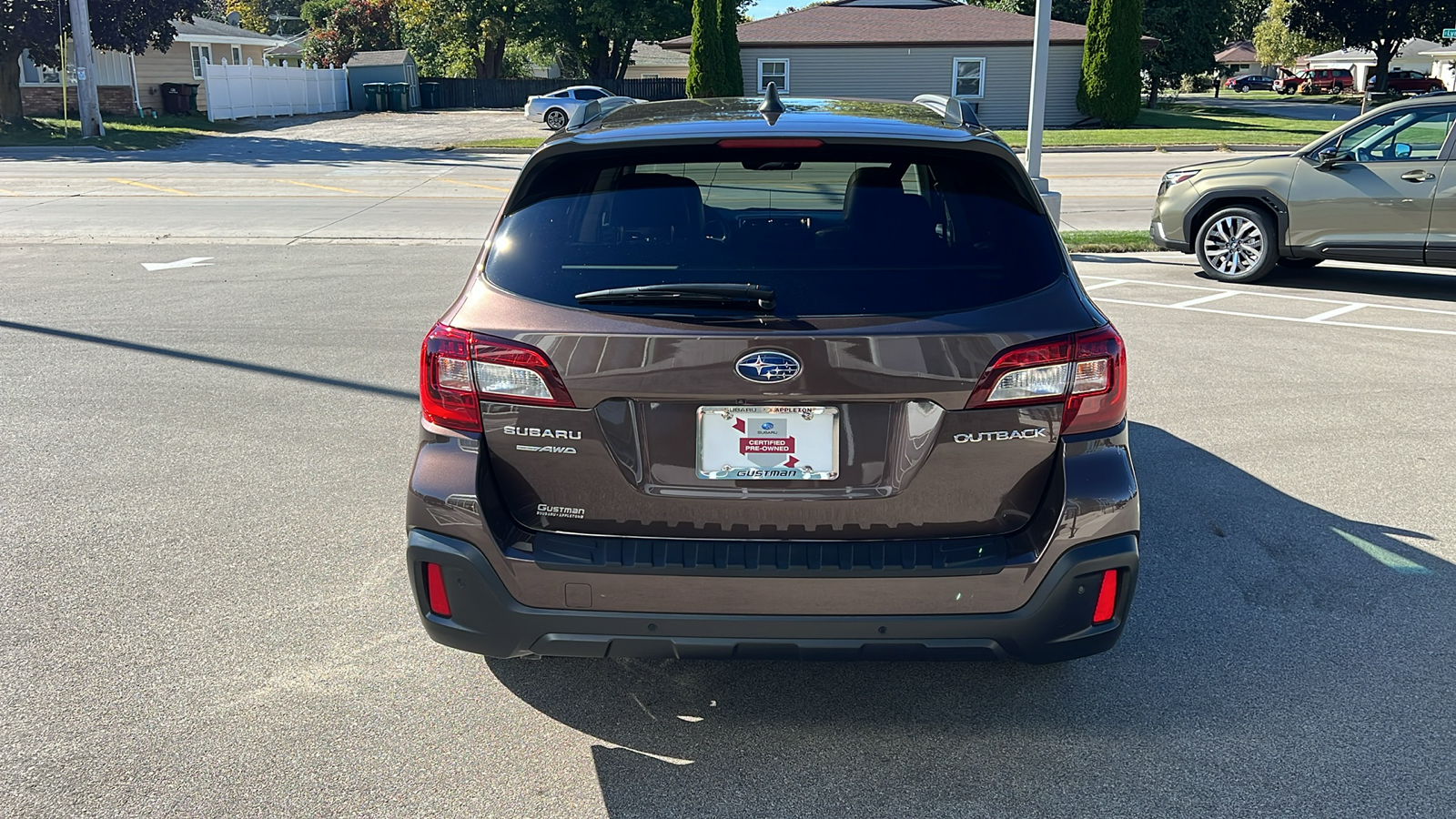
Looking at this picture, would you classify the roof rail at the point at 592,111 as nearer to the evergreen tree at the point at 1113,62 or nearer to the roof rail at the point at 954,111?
the roof rail at the point at 954,111

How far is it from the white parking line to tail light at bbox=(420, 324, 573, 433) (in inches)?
280

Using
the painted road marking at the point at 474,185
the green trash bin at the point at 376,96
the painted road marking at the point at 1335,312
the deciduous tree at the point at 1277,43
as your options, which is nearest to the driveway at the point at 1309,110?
the deciduous tree at the point at 1277,43

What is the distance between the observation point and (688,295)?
304 cm

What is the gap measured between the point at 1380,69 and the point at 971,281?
6320 cm

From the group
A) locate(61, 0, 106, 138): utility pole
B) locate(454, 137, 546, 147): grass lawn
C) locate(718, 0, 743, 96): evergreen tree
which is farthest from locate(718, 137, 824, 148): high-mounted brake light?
locate(718, 0, 743, 96): evergreen tree

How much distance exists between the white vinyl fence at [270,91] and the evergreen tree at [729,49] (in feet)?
65.0

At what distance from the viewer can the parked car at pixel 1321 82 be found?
7675 cm

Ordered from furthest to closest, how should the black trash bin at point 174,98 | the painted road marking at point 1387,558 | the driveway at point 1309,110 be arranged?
the black trash bin at point 174,98
the driveway at point 1309,110
the painted road marking at point 1387,558

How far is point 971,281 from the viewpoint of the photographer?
3141 millimetres

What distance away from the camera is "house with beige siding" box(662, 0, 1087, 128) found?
41531 mm

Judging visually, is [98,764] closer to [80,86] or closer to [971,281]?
[971,281]

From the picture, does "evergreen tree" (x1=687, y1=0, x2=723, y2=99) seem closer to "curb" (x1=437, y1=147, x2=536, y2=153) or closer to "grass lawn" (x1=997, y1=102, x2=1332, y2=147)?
"curb" (x1=437, y1=147, x2=536, y2=153)

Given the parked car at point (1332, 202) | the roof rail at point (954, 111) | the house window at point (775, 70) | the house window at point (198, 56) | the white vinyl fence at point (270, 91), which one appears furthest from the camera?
the house window at point (198, 56)

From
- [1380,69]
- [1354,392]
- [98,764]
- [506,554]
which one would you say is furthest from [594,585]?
[1380,69]
